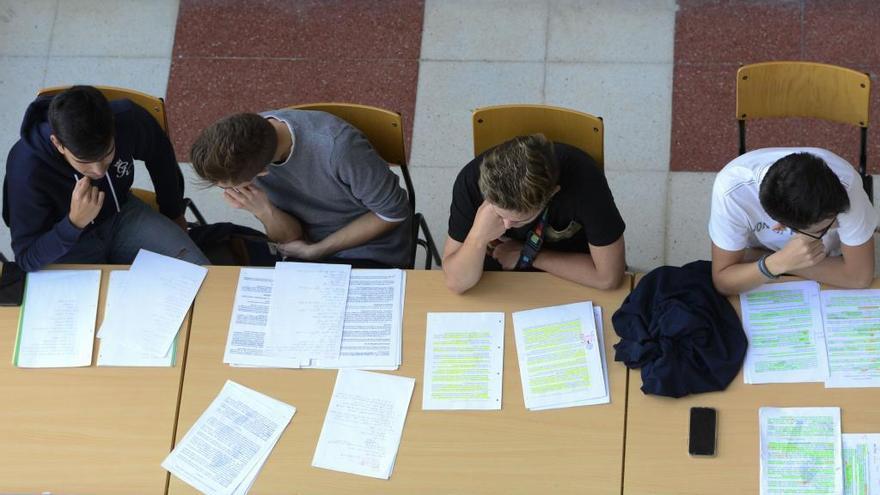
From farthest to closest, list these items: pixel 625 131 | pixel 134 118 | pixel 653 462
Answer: pixel 625 131
pixel 134 118
pixel 653 462

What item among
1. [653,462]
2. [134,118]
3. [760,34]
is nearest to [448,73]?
[760,34]

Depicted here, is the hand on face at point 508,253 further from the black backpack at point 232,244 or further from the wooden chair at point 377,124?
the black backpack at point 232,244

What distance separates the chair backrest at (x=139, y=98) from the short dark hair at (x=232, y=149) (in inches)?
22.8

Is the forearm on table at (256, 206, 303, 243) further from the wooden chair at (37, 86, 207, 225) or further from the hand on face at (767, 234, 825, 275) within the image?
the hand on face at (767, 234, 825, 275)

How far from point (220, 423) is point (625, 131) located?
6.37ft

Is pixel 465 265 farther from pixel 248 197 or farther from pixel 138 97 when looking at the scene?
pixel 138 97

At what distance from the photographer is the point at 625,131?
348cm

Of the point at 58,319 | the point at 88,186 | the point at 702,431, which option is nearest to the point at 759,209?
the point at 702,431

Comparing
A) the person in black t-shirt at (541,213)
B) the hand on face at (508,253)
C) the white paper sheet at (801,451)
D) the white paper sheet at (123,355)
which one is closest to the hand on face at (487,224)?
the person in black t-shirt at (541,213)

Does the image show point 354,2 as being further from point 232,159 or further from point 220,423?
point 220,423

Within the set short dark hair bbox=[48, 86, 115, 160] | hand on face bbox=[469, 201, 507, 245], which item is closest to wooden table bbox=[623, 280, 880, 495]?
hand on face bbox=[469, 201, 507, 245]

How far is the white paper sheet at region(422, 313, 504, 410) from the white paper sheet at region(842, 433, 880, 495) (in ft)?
2.61

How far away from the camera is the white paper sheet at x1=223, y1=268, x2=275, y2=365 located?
237 cm

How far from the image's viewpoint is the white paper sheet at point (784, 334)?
7.04 feet
